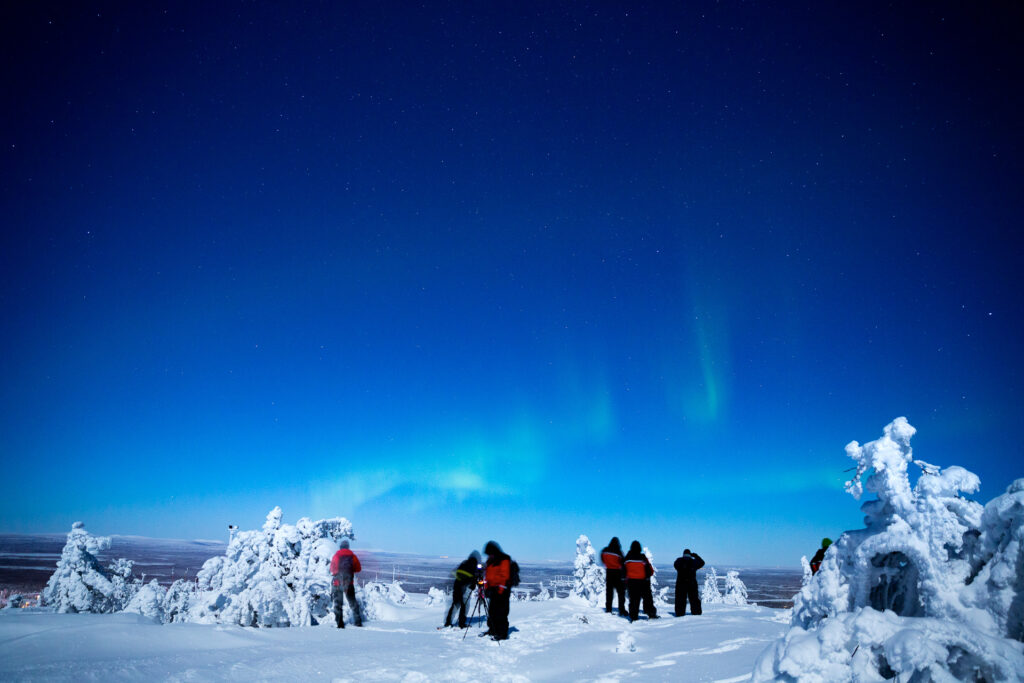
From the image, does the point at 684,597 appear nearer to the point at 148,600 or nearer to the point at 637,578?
the point at 637,578

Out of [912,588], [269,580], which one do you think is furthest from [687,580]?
[269,580]

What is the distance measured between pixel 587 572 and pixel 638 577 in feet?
70.5

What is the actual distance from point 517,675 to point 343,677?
2.19 meters

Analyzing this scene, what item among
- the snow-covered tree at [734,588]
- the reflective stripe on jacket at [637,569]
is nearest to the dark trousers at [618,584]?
the reflective stripe on jacket at [637,569]

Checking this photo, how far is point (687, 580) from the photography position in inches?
524

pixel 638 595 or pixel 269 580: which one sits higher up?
pixel 638 595

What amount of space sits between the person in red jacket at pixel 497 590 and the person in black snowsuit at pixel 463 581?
173 cm

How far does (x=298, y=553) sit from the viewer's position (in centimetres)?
1509

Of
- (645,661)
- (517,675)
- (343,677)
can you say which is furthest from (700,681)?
(343,677)

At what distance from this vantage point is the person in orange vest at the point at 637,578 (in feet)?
39.6

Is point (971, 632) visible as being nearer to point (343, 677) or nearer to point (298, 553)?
point (343, 677)

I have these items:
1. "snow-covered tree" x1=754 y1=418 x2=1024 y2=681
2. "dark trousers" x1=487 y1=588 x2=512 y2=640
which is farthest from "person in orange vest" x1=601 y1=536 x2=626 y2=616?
"snow-covered tree" x1=754 y1=418 x2=1024 y2=681

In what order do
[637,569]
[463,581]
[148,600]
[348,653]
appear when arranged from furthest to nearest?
[148,600] < [637,569] < [463,581] < [348,653]

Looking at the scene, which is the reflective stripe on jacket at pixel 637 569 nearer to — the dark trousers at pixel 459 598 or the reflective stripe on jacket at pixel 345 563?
the dark trousers at pixel 459 598
